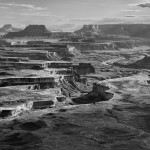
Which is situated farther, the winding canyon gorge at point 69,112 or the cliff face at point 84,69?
the cliff face at point 84,69

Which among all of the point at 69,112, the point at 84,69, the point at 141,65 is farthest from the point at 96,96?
the point at 141,65

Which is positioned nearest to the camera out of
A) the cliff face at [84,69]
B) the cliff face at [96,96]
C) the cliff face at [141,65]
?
the cliff face at [96,96]

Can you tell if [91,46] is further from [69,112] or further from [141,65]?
[69,112]

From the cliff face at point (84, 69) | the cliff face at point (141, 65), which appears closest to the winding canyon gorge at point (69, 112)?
the cliff face at point (84, 69)

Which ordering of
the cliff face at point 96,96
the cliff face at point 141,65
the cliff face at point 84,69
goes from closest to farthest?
the cliff face at point 96,96, the cliff face at point 84,69, the cliff face at point 141,65

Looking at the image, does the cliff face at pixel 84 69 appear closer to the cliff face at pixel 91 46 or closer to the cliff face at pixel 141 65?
the cliff face at pixel 141 65

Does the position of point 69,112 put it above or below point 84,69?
above

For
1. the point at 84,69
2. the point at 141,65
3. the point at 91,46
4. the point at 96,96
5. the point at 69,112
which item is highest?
the point at 91,46

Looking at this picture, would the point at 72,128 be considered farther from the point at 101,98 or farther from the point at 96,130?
the point at 101,98

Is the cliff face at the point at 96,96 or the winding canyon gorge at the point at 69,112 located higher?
the winding canyon gorge at the point at 69,112

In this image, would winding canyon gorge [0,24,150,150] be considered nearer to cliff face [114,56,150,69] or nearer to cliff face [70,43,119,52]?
cliff face [114,56,150,69]

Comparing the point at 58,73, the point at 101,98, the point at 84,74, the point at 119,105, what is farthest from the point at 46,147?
the point at 84,74
